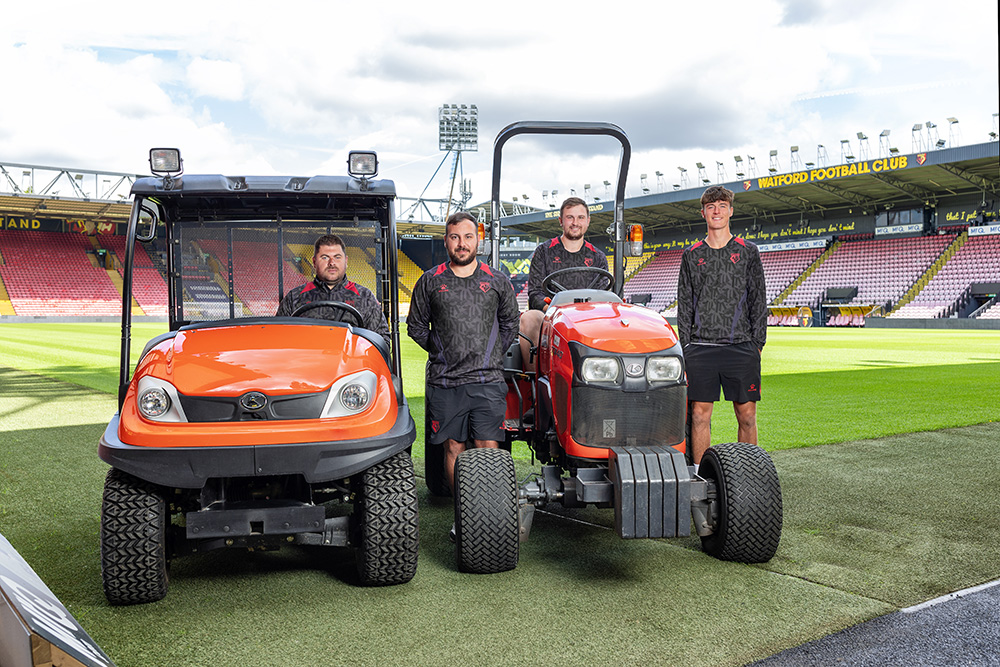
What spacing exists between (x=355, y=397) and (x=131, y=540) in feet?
3.41

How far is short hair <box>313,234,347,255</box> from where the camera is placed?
4539 millimetres

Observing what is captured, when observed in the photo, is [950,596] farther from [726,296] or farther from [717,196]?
[717,196]

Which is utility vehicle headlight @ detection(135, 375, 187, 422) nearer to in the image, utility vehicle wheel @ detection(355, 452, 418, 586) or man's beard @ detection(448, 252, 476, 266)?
utility vehicle wheel @ detection(355, 452, 418, 586)

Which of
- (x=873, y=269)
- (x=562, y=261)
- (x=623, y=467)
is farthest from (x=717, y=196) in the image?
(x=873, y=269)

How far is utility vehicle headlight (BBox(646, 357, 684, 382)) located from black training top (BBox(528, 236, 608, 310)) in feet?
4.57

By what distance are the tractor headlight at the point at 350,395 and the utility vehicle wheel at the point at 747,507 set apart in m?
1.66

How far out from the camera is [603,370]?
374 centimetres

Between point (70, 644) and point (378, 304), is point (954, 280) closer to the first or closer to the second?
point (378, 304)

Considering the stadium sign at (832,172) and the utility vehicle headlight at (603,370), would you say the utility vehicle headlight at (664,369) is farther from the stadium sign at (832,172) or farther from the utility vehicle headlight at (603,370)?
the stadium sign at (832,172)

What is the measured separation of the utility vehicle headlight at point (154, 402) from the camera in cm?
319

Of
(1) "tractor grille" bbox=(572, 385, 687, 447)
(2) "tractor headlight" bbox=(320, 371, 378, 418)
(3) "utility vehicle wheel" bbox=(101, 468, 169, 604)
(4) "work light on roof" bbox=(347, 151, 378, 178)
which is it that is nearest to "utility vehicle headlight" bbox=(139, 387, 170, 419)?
(3) "utility vehicle wheel" bbox=(101, 468, 169, 604)

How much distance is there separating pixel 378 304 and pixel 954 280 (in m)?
40.9

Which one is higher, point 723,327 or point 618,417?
point 723,327

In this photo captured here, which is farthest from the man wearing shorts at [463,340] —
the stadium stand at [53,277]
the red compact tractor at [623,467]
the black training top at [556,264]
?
the stadium stand at [53,277]
